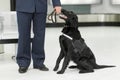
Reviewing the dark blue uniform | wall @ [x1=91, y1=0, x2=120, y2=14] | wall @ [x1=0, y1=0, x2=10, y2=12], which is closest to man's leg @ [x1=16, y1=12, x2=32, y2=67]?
the dark blue uniform

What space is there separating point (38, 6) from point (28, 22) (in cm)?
23

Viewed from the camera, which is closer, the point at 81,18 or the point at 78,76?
the point at 78,76

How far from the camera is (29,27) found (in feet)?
11.9

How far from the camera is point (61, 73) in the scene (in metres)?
3.66

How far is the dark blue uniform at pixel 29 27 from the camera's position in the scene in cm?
353

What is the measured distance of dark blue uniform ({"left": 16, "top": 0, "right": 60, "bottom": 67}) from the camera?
3.53m

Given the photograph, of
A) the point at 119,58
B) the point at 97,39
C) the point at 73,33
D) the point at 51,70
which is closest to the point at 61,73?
the point at 51,70

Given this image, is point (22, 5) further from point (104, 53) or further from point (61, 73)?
point (104, 53)

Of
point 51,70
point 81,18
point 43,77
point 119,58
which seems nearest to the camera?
point 43,77

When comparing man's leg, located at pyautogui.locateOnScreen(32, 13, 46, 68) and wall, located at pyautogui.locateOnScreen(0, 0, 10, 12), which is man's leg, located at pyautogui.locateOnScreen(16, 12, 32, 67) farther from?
wall, located at pyautogui.locateOnScreen(0, 0, 10, 12)

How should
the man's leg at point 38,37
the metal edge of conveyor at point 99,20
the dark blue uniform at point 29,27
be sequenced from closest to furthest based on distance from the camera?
the dark blue uniform at point 29,27 → the man's leg at point 38,37 → the metal edge of conveyor at point 99,20

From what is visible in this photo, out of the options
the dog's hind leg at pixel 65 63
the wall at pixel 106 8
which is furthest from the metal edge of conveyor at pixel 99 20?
the dog's hind leg at pixel 65 63

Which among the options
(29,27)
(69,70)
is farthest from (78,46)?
(29,27)

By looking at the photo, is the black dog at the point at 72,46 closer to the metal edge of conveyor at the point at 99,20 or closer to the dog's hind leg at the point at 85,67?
the dog's hind leg at the point at 85,67
